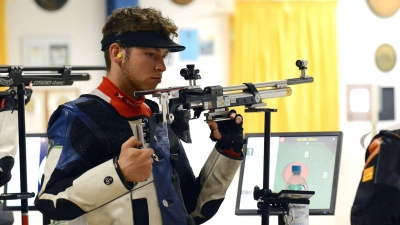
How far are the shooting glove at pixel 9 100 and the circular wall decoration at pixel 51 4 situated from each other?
2.07 m

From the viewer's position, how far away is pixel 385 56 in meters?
5.00

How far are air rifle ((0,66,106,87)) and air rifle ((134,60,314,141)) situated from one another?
1.09 m

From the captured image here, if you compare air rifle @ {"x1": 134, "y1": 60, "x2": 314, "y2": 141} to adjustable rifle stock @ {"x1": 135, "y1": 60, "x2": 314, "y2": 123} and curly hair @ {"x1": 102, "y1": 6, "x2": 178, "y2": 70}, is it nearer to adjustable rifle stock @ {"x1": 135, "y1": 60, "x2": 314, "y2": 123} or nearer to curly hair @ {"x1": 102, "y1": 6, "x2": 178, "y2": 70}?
adjustable rifle stock @ {"x1": 135, "y1": 60, "x2": 314, "y2": 123}

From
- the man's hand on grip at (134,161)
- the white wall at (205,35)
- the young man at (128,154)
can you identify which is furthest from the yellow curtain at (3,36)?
the man's hand on grip at (134,161)

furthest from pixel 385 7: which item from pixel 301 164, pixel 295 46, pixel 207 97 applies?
pixel 207 97

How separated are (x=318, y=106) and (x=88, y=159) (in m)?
3.15

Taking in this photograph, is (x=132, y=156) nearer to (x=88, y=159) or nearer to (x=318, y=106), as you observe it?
(x=88, y=159)

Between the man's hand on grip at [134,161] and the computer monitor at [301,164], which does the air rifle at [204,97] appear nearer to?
the man's hand on grip at [134,161]

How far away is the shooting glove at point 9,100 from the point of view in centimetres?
316

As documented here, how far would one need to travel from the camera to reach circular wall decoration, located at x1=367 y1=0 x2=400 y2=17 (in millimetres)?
5004

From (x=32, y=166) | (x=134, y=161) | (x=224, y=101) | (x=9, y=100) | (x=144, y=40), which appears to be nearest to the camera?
(x=134, y=161)

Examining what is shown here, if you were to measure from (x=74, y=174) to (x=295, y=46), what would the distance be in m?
3.23

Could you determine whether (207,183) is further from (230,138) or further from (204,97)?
(204,97)

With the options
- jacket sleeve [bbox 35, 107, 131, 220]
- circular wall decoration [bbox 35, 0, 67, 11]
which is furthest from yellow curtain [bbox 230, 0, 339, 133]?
jacket sleeve [bbox 35, 107, 131, 220]
